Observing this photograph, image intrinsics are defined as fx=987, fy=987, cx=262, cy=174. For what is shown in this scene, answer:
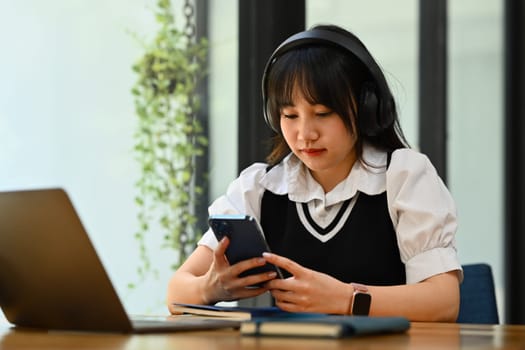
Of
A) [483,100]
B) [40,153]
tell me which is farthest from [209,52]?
[483,100]

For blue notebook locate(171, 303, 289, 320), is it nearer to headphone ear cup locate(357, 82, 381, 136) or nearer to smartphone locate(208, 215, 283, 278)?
smartphone locate(208, 215, 283, 278)

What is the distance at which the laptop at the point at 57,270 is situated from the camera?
1.24 m

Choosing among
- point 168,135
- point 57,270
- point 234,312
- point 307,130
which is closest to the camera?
point 57,270

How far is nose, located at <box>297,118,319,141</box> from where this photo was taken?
197cm

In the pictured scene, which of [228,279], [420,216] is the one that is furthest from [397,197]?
[228,279]

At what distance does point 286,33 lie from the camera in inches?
132

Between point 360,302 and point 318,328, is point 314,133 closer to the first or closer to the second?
point 360,302

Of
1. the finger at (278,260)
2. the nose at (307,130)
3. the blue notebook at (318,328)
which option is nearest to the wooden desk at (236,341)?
the blue notebook at (318,328)

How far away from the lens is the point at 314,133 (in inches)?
77.9

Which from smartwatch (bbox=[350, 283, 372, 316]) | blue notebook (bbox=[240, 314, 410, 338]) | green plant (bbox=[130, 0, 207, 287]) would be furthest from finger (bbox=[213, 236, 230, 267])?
green plant (bbox=[130, 0, 207, 287])

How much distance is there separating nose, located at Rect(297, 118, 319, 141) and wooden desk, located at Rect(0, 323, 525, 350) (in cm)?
67

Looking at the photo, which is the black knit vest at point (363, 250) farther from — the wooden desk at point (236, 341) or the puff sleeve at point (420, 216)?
the wooden desk at point (236, 341)

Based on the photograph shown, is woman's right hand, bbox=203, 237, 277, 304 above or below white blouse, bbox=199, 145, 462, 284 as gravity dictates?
below

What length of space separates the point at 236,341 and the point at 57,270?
29cm
